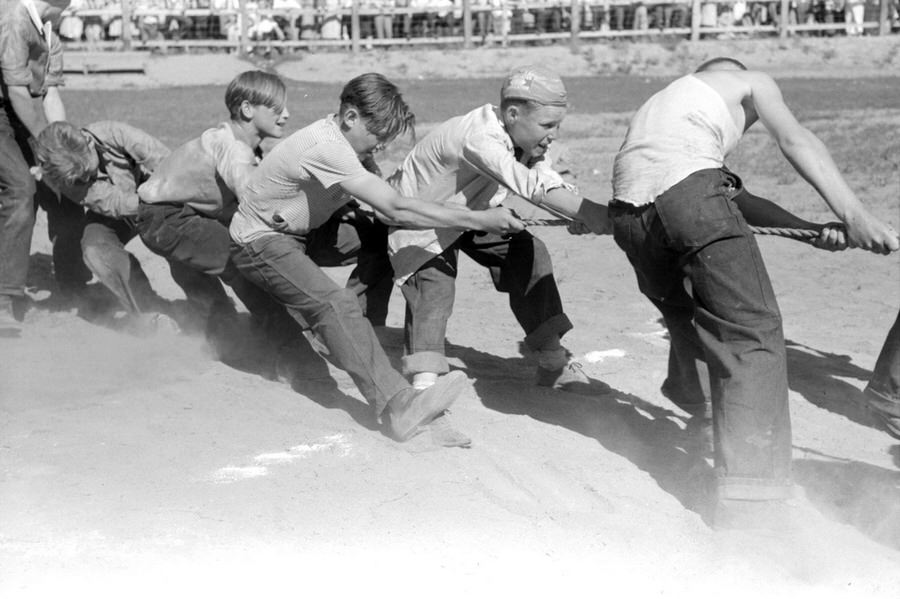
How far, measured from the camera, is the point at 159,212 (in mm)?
6863

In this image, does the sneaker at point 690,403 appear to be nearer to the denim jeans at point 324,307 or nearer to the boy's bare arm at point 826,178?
the denim jeans at point 324,307

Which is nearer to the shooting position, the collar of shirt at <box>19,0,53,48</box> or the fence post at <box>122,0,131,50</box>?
the collar of shirt at <box>19,0,53,48</box>

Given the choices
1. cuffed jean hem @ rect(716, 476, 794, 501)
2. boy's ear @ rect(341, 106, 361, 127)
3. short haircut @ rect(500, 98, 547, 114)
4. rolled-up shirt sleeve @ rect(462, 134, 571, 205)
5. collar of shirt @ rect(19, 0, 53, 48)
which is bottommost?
cuffed jean hem @ rect(716, 476, 794, 501)

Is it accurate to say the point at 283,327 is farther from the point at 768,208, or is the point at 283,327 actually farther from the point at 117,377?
the point at 768,208

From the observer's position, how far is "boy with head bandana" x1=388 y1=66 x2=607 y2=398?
5.36m

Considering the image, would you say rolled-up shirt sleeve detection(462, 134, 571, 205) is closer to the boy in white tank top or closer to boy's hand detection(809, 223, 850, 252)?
the boy in white tank top

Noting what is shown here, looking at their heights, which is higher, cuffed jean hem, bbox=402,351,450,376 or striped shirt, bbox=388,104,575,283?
striped shirt, bbox=388,104,575,283

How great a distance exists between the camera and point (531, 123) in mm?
5449

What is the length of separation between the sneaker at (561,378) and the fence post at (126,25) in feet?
61.2

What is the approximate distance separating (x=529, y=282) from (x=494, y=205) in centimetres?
41

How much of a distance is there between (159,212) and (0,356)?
45.8 inches

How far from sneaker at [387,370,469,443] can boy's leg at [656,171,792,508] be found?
119 centimetres

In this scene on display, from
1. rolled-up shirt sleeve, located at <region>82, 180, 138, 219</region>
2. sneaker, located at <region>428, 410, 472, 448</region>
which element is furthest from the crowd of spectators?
sneaker, located at <region>428, 410, 472, 448</region>

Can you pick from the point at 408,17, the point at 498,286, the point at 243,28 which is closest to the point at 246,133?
the point at 498,286
